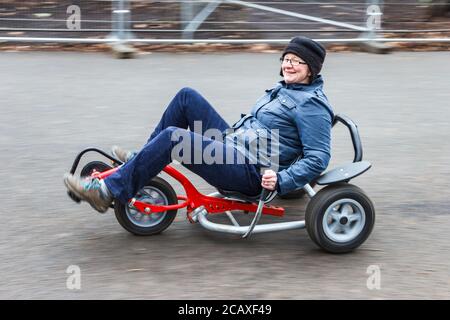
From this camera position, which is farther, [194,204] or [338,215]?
[194,204]

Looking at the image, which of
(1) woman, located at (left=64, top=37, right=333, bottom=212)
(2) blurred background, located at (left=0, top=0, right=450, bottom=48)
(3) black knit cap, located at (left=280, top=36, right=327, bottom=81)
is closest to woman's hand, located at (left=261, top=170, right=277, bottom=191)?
(1) woman, located at (left=64, top=37, right=333, bottom=212)

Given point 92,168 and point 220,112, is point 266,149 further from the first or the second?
point 220,112

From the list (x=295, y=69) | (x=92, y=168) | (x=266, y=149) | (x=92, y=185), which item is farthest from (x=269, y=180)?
(x=92, y=168)

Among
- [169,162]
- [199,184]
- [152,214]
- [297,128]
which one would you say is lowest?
[199,184]

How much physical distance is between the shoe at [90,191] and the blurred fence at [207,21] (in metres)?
5.39

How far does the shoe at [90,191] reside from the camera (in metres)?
3.85

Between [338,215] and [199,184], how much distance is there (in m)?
1.47

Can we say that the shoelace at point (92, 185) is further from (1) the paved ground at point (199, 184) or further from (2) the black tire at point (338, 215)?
(2) the black tire at point (338, 215)

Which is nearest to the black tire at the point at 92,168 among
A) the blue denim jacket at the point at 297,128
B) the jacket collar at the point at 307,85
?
the blue denim jacket at the point at 297,128

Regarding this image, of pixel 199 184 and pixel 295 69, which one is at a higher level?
pixel 295 69

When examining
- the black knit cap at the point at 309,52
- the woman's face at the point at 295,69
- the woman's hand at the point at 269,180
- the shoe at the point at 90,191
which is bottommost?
the shoe at the point at 90,191

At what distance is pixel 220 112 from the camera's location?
6738 mm
